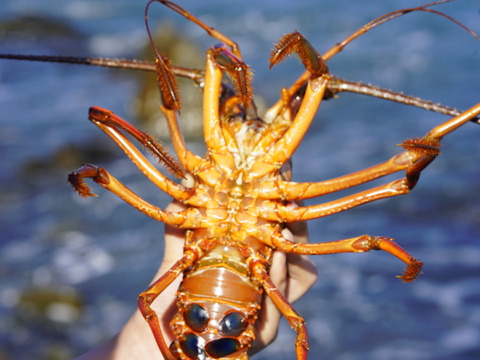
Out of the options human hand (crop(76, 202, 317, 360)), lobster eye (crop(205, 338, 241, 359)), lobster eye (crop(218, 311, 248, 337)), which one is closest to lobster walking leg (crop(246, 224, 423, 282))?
human hand (crop(76, 202, 317, 360))

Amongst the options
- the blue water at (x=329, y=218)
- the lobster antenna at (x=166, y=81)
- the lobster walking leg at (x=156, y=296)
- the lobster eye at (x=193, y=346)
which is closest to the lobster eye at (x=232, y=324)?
the lobster eye at (x=193, y=346)

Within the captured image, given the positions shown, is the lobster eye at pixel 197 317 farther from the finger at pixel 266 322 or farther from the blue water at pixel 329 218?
the blue water at pixel 329 218

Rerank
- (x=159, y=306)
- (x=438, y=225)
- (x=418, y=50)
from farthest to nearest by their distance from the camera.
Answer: (x=418, y=50) < (x=438, y=225) < (x=159, y=306)

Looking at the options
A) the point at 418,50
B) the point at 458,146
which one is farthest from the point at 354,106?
the point at 418,50

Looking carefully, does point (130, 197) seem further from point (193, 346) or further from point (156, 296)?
point (193, 346)

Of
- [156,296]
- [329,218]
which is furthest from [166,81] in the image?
[329,218]

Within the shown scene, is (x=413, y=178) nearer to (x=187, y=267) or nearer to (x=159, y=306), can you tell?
(x=187, y=267)
